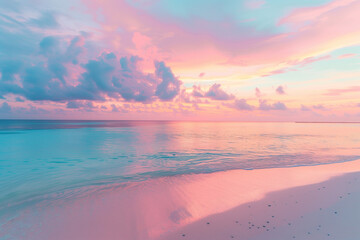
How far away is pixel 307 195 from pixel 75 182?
14.3 meters

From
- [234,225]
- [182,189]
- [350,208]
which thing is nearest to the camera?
[234,225]

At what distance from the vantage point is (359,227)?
6176 mm

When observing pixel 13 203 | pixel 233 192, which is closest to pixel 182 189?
pixel 233 192

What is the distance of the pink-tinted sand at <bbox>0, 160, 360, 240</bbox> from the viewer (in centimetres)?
619

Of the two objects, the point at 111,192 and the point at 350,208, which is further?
the point at 111,192

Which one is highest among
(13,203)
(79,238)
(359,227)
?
(359,227)

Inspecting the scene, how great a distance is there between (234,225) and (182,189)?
4432 mm

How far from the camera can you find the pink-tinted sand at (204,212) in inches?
244

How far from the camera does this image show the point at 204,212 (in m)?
7.64

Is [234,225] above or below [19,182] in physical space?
above

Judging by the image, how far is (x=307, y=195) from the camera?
9.14m

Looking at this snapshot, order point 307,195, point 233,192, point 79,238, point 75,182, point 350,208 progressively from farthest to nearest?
1. point 75,182
2. point 233,192
3. point 307,195
4. point 350,208
5. point 79,238

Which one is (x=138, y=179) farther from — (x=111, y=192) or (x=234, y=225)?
(x=234, y=225)

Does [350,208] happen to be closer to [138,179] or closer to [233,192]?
[233,192]
